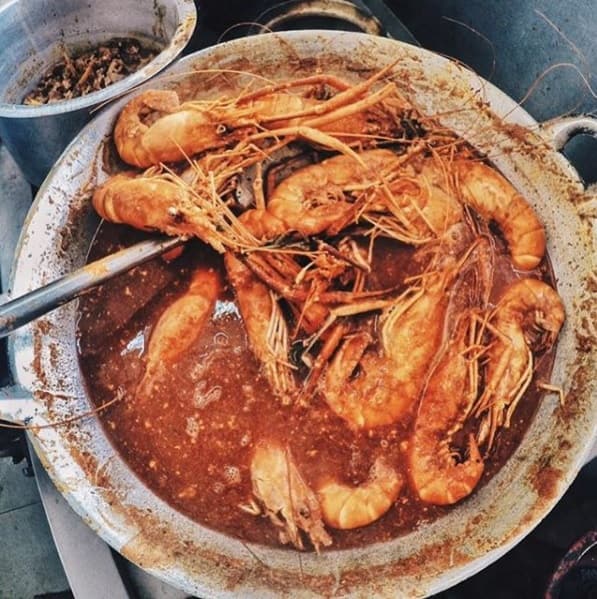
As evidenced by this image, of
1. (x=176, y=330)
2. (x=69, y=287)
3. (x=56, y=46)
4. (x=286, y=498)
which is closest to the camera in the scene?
(x=69, y=287)

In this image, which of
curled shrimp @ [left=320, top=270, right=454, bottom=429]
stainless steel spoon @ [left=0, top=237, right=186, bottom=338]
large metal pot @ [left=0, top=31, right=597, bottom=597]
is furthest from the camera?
curled shrimp @ [left=320, top=270, right=454, bottom=429]

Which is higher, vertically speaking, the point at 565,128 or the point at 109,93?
Answer: the point at 565,128

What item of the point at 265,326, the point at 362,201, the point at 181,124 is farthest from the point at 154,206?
the point at 362,201

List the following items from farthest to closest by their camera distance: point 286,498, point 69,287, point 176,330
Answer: point 176,330 → point 286,498 → point 69,287

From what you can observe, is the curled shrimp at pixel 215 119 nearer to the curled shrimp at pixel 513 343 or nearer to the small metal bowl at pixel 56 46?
the small metal bowl at pixel 56 46

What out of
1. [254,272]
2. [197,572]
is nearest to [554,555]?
[197,572]

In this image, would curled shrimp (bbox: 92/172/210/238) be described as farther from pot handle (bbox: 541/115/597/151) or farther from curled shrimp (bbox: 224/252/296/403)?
pot handle (bbox: 541/115/597/151)

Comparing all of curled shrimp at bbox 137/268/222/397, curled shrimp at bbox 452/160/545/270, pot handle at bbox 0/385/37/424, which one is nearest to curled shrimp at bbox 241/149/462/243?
curled shrimp at bbox 452/160/545/270

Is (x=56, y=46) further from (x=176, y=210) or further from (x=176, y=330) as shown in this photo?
(x=176, y=330)
